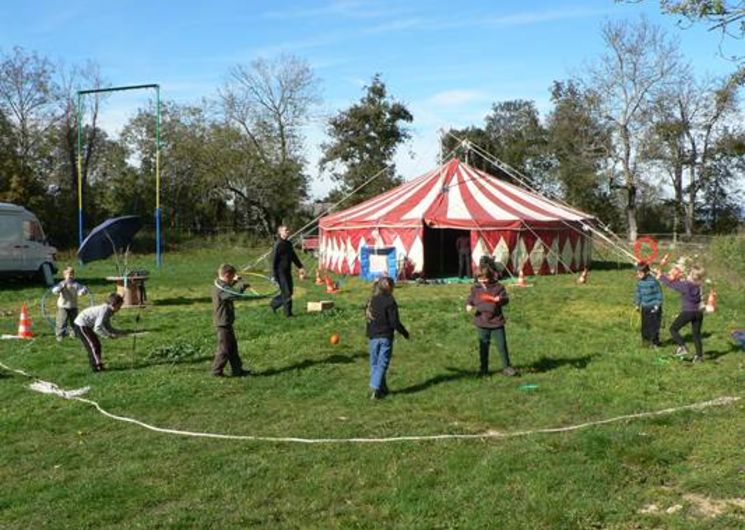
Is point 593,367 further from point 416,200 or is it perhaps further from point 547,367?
point 416,200

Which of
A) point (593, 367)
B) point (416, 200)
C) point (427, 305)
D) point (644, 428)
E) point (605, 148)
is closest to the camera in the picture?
point (644, 428)

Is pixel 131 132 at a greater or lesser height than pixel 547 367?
greater

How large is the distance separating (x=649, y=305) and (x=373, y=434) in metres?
5.66

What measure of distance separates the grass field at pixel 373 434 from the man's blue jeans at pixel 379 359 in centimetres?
21

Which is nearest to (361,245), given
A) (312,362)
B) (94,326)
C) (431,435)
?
(312,362)

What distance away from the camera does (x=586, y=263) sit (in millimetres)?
25016

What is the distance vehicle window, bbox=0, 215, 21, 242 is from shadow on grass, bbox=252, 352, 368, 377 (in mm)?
12972

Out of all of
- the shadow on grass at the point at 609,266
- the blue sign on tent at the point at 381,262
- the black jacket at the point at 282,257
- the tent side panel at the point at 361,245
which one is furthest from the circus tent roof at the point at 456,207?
the black jacket at the point at 282,257

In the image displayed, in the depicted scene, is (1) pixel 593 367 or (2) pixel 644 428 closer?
(2) pixel 644 428

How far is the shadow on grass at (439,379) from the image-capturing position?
875 cm

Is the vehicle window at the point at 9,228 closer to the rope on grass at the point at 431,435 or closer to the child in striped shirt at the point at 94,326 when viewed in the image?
the child in striped shirt at the point at 94,326

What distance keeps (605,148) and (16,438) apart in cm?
4565

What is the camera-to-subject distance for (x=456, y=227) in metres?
22.2

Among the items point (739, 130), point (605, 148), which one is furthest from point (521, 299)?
point (739, 130)
